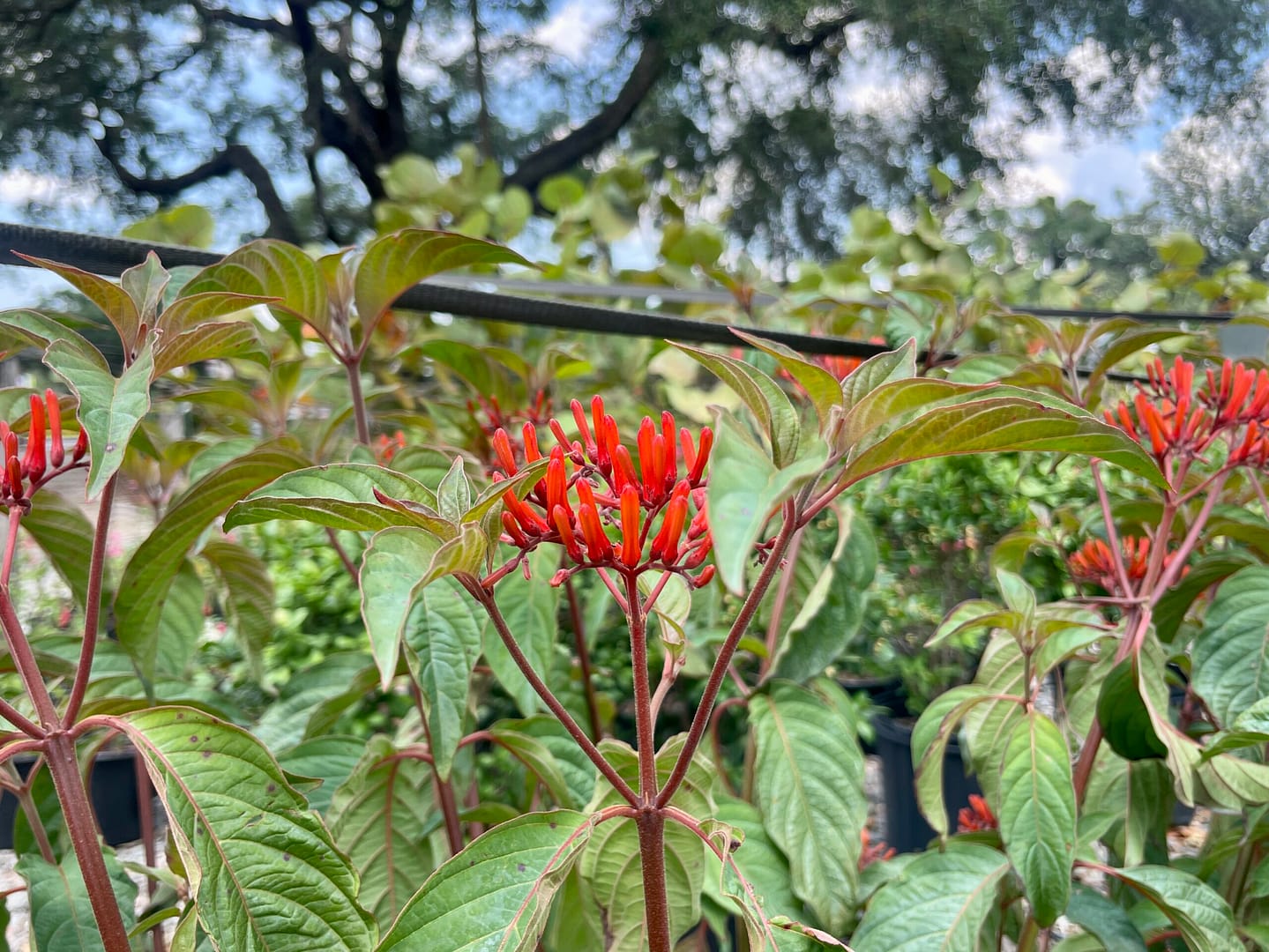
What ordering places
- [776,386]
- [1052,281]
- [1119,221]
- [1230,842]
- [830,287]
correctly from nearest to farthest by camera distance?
[776,386]
[1230,842]
[830,287]
[1052,281]
[1119,221]

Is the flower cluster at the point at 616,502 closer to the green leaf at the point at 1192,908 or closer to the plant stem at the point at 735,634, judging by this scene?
the plant stem at the point at 735,634

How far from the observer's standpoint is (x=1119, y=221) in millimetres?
2361

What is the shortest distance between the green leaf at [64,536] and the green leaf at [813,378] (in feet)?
1.41

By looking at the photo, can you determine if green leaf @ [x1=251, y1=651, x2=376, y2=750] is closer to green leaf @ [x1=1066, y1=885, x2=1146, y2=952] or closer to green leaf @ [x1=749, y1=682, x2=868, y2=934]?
green leaf @ [x1=749, y1=682, x2=868, y2=934]

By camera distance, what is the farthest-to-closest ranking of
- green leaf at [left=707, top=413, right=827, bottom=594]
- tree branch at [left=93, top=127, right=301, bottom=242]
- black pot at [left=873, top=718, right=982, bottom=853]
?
tree branch at [left=93, top=127, right=301, bottom=242] < black pot at [left=873, top=718, right=982, bottom=853] < green leaf at [left=707, top=413, right=827, bottom=594]

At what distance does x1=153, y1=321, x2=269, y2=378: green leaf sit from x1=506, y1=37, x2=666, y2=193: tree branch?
2.98 meters

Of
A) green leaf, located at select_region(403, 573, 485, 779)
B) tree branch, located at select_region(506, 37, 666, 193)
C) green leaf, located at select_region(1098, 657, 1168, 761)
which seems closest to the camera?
green leaf, located at select_region(403, 573, 485, 779)

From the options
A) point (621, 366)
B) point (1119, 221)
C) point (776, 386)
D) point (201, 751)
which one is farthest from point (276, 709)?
point (1119, 221)

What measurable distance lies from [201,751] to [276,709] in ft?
1.12

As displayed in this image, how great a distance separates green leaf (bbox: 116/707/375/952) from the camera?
1.08ft

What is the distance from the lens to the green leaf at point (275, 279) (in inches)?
17.1

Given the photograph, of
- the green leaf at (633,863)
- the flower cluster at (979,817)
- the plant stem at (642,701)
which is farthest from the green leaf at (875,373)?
the flower cluster at (979,817)

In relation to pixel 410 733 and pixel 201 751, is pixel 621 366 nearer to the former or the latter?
pixel 410 733

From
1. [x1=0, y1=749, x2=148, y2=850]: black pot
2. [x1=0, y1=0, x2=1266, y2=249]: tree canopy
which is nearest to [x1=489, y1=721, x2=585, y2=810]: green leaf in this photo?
[x1=0, y1=749, x2=148, y2=850]: black pot
